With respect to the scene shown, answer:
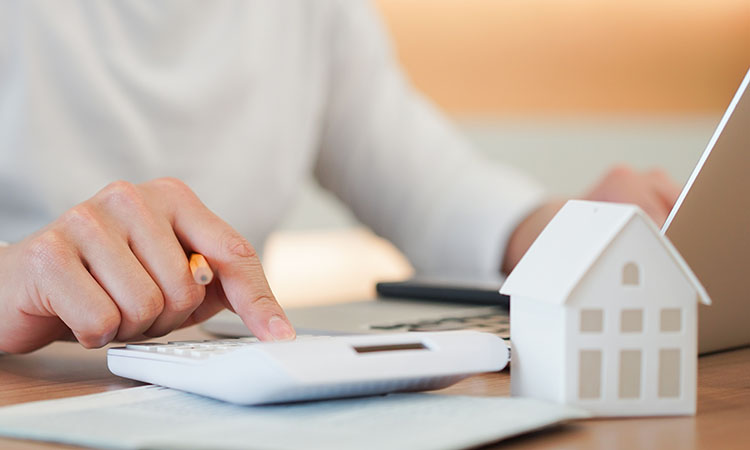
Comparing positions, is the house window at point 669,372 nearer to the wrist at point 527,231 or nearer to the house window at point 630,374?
the house window at point 630,374

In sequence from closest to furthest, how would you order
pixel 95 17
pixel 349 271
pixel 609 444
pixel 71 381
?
pixel 609 444 → pixel 71 381 → pixel 95 17 → pixel 349 271

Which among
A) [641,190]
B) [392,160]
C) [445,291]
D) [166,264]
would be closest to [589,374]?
[166,264]

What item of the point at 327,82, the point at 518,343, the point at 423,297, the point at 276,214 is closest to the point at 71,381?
the point at 518,343

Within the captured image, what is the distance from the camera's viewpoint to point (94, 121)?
108 centimetres

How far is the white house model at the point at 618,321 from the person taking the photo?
393 millimetres

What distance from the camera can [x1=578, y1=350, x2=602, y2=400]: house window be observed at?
0.40 meters

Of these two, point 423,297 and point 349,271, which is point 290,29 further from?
point 349,271

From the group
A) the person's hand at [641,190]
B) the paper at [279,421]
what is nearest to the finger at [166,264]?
the paper at [279,421]

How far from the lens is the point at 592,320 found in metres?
0.40

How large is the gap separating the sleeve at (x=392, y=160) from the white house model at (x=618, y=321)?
92cm

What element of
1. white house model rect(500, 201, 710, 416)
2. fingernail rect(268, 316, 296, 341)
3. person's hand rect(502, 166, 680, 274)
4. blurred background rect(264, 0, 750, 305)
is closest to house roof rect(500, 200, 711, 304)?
white house model rect(500, 201, 710, 416)

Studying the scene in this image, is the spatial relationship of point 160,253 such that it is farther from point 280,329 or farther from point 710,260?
point 710,260

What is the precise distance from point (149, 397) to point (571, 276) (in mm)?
202

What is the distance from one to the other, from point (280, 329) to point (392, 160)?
3.16 feet
